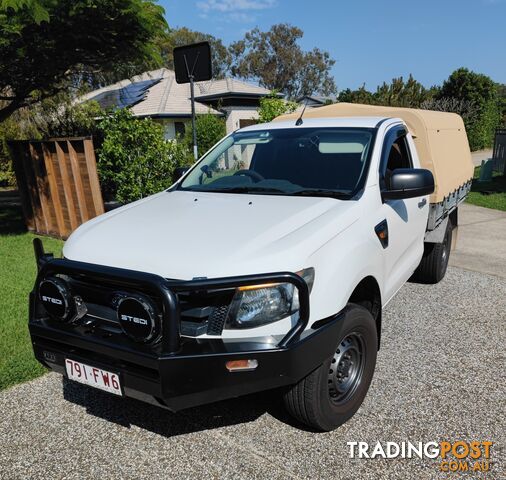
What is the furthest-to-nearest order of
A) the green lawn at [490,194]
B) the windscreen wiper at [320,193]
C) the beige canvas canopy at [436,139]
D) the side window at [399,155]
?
the green lawn at [490,194], the beige canvas canopy at [436,139], the side window at [399,155], the windscreen wiper at [320,193]

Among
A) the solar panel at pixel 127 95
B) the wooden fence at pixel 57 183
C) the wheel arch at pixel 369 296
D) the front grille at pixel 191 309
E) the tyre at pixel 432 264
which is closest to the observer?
the front grille at pixel 191 309

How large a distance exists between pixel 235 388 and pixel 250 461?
0.64 metres

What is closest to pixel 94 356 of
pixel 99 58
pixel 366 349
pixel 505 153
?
pixel 366 349

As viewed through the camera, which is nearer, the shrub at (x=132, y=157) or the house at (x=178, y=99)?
the shrub at (x=132, y=157)

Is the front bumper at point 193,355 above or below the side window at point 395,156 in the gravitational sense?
below

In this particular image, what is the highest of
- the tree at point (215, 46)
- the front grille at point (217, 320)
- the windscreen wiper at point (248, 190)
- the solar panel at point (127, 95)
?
the tree at point (215, 46)

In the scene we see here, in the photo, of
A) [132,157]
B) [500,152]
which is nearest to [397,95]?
[500,152]

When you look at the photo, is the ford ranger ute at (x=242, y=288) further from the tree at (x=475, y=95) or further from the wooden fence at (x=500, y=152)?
the tree at (x=475, y=95)

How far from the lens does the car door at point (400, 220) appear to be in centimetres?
349

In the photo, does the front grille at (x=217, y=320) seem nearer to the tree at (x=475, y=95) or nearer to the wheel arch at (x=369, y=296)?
the wheel arch at (x=369, y=296)

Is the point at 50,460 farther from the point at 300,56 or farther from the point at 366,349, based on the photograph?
the point at 300,56

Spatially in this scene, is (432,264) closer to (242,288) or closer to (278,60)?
(242,288)

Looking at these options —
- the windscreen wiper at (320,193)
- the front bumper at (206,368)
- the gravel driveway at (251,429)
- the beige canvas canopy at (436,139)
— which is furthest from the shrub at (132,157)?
the front bumper at (206,368)

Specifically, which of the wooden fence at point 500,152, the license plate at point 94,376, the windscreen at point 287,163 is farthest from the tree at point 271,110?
the license plate at point 94,376
